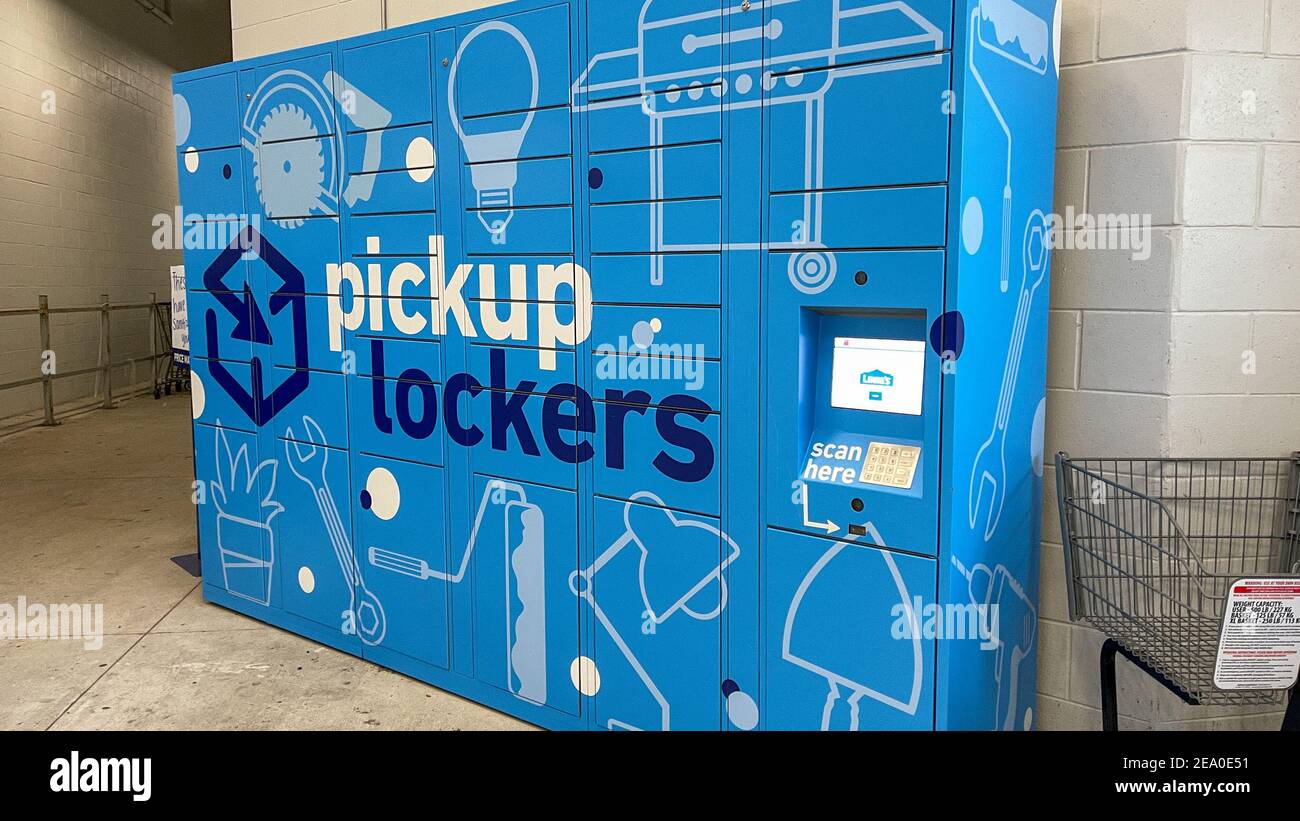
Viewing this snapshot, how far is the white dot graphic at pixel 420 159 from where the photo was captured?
2934 mm

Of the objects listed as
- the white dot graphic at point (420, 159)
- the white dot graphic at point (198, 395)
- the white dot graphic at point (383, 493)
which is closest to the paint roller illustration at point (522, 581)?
the white dot graphic at point (383, 493)

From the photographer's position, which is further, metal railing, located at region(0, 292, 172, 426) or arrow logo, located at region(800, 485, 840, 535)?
metal railing, located at region(0, 292, 172, 426)

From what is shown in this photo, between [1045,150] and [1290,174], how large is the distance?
0.60 metres

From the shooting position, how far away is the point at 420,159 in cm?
296

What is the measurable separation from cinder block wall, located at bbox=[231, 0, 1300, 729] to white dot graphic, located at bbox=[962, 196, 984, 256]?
58 cm

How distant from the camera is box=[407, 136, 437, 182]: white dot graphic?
2934 mm

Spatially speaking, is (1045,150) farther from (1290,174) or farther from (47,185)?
(47,185)

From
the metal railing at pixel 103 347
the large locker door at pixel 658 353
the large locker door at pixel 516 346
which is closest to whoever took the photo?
the large locker door at pixel 658 353

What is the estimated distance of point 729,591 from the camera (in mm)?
2379

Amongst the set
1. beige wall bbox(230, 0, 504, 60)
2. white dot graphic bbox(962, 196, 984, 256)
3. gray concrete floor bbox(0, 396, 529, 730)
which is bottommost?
gray concrete floor bbox(0, 396, 529, 730)

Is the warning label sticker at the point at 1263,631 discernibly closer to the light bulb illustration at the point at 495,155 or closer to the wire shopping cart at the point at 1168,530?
the wire shopping cart at the point at 1168,530

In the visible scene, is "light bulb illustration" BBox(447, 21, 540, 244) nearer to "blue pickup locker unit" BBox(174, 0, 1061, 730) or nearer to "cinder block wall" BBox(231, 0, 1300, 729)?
"blue pickup locker unit" BBox(174, 0, 1061, 730)

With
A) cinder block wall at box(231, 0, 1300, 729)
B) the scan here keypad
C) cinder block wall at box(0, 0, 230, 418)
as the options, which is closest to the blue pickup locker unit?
the scan here keypad
